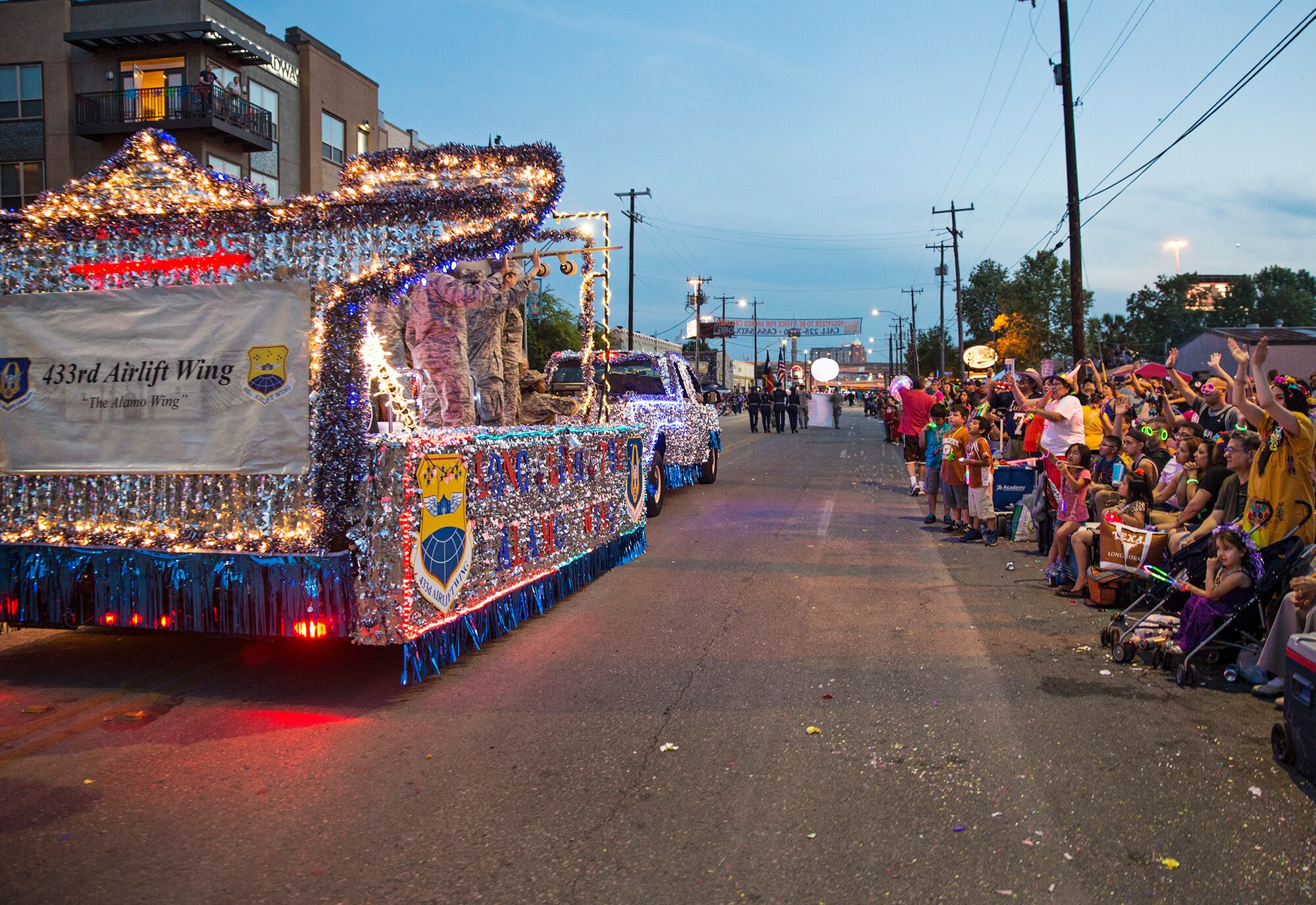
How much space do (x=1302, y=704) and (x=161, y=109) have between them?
28721mm

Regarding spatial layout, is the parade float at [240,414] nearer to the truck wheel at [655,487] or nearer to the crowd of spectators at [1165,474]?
the crowd of spectators at [1165,474]

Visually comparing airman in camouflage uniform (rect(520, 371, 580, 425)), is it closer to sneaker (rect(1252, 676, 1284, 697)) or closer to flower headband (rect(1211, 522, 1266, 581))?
flower headband (rect(1211, 522, 1266, 581))

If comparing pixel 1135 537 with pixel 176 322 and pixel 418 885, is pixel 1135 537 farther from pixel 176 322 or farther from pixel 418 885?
pixel 176 322

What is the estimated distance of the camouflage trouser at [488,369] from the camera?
29.2 ft

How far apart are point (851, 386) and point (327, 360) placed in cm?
15251

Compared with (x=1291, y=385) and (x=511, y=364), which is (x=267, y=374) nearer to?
(x=511, y=364)

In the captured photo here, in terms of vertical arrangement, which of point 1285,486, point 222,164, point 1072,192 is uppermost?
point 222,164

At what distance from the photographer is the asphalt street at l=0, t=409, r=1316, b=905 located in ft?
10.3

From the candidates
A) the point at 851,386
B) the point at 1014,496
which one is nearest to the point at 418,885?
the point at 1014,496

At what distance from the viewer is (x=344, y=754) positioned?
4.22 m

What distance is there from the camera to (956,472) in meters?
11.0

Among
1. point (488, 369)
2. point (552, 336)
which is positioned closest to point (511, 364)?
point (488, 369)

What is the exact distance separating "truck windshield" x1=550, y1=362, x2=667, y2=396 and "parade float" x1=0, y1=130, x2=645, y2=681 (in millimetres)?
8228

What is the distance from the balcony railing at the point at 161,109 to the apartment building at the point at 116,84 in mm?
30
